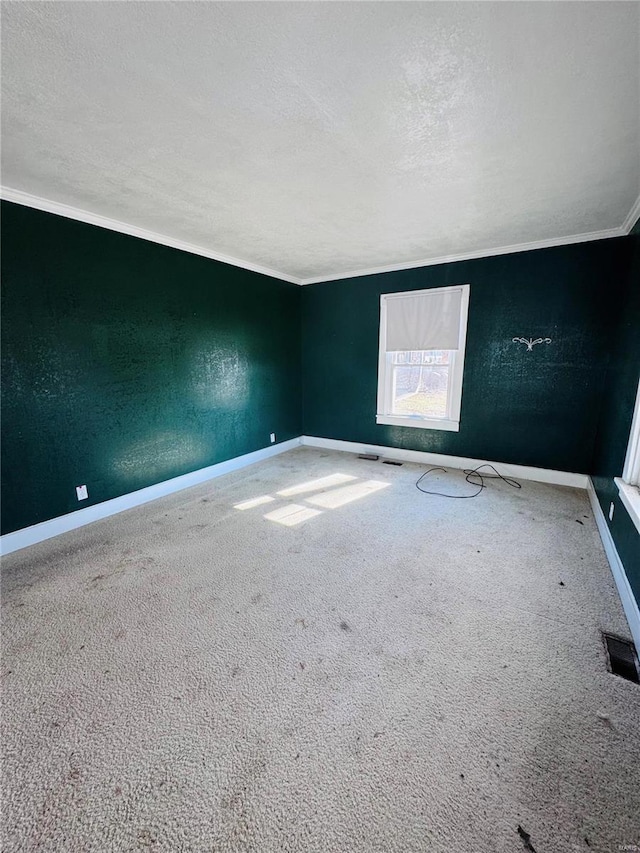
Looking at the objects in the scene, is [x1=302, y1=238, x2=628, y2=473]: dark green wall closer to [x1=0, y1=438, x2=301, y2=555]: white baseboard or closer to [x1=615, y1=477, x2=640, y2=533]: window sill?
[x1=615, y1=477, x2=640, y2=533]: window sill

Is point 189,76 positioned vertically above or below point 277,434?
above

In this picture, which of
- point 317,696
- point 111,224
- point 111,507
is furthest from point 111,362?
point 317,696

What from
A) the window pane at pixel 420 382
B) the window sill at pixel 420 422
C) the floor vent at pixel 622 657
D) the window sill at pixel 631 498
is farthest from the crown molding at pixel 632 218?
the floor vent at pixel 622 657

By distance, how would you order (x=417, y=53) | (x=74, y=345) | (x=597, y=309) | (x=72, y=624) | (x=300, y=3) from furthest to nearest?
(x=597, y=309) → (x=74, y=345) → (x=72, y=624) → (x=417, y=53) → (x=300, y=3)

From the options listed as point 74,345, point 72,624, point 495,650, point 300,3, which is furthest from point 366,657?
point 74,345

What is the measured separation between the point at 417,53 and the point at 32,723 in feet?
9.98

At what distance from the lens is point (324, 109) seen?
156 centimetres

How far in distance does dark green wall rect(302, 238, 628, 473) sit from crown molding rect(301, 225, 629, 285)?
0.18 feet

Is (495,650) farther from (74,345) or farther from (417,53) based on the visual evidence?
(74,345)

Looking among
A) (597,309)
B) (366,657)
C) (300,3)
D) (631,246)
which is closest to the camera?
(300,3)

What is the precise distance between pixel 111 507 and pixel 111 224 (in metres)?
2.51

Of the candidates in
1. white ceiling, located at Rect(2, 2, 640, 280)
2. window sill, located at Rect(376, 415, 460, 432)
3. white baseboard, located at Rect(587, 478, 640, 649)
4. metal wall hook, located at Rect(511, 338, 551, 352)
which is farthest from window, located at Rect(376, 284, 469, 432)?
white baseboard, located at Rect(587, 478, 640, 649)

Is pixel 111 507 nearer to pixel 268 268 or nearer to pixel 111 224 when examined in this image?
pixel 111 224

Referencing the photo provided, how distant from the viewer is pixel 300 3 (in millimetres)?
1102
